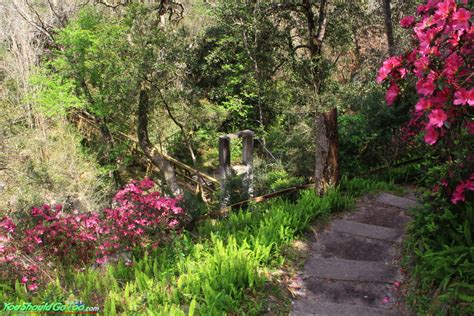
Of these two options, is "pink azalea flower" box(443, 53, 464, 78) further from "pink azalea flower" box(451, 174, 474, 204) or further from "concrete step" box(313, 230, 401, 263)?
"concrete step" box(313, 230, 401, 263)

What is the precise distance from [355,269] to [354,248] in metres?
0.70

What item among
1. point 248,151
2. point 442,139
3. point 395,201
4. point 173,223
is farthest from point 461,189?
point 248,151

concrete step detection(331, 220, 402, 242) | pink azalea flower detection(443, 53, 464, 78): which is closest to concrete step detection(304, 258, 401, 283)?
→ concrete step detection(331, 220, 402, 242)

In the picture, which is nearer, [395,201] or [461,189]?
[461,189]

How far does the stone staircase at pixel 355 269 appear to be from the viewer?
154 inches

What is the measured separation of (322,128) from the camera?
7.02 m

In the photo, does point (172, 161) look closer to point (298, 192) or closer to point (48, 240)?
point (298, 192)

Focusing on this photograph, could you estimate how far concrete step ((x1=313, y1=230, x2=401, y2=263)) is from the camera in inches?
198

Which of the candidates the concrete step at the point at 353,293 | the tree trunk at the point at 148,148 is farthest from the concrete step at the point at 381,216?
the tree trunk at the point at 148,148

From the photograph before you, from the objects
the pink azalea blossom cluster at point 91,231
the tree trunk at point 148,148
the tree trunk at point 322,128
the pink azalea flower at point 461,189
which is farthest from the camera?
the tree trunk at point 148,148

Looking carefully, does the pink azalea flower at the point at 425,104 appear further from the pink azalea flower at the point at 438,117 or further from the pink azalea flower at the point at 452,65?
the pink azalea flower at the point at 452,65

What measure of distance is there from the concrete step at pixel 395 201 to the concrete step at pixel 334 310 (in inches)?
141

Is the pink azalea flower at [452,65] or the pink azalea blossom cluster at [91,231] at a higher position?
the pink azalea flower at [452,65]

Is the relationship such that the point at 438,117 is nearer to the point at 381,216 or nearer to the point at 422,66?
the point at 422,66
